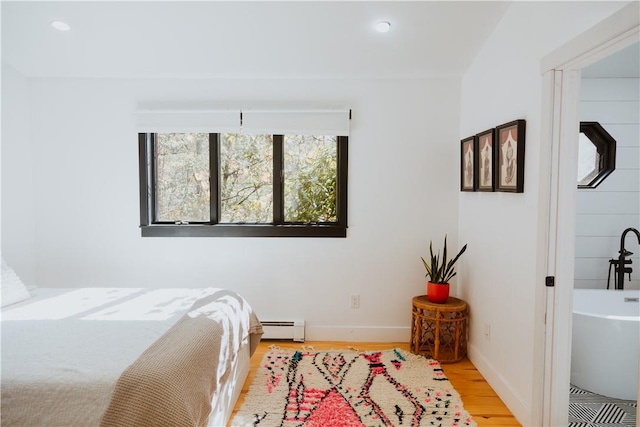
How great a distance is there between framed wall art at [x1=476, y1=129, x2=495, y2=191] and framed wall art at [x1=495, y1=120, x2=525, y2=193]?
5 centimetres

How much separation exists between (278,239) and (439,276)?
1342mm

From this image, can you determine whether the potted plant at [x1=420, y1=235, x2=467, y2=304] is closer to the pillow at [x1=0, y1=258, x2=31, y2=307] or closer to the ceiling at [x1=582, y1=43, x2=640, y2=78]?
the ceiling at [x1=582, y1=43, x2=640, y2=78]

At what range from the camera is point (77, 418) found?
1.34 metres

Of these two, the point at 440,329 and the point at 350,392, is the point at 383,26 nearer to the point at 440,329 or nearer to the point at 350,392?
the point at 440,329

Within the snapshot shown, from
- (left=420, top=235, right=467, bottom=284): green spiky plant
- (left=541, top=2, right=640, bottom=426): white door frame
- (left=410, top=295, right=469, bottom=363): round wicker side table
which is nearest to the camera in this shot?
(left=541, top=2, right=640, bottom=426): white door frame

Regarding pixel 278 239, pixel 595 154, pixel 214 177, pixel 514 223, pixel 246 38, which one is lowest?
pixel 278 239

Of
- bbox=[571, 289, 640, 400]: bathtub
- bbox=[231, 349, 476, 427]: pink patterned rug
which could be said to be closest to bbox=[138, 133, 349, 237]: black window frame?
bbox=[231, 349, 476, 427]: pink patterned rug

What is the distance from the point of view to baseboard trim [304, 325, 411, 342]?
3.32m

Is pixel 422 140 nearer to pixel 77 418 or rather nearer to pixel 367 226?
pixel 367 226

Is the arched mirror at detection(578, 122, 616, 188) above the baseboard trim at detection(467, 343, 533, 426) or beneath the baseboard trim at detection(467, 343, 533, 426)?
above

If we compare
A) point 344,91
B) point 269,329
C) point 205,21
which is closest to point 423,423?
point 269,329

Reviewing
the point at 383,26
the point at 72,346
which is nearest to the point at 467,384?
the point at 72,346

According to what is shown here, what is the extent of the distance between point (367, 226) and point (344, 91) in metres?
1.14

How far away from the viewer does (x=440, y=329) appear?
3.09m
